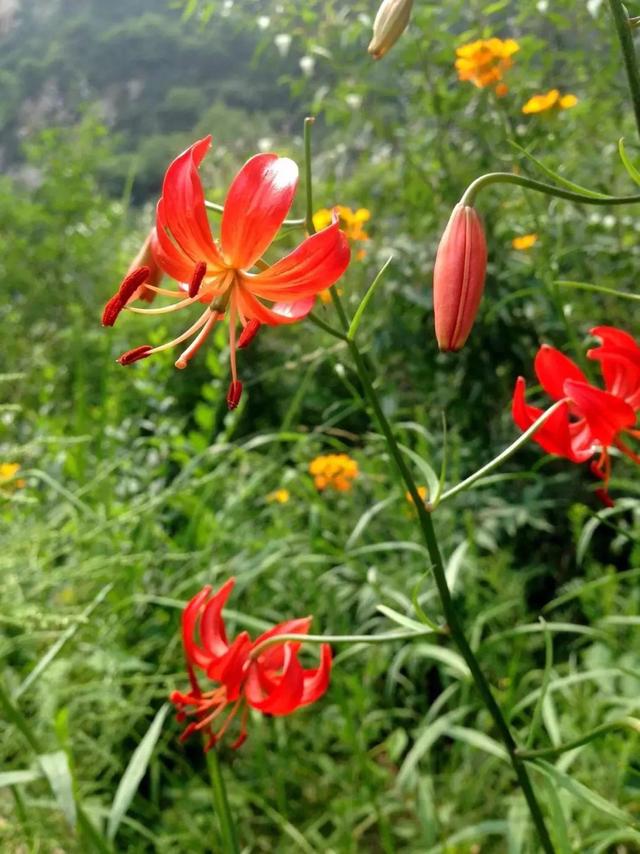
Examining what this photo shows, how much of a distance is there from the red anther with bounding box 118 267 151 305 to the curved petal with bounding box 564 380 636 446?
0.94 feet

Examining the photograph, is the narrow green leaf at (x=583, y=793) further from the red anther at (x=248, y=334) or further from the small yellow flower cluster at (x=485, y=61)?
the small yellow flower cluster at (x=485, y=61)

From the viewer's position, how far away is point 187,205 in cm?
47

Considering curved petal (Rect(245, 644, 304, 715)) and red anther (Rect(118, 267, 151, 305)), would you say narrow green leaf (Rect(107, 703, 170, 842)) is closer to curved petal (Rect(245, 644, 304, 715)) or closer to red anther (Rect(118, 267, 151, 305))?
curved petal (Rect(245, 644, 304, 715))

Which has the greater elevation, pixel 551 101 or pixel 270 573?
pixel 551 101

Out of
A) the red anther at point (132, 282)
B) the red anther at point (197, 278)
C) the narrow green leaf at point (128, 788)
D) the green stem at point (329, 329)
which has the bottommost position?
the narrow green leaf at point (128, 788)

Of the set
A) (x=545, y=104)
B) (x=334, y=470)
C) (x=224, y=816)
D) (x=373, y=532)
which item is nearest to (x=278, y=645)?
(x=224, y=816)

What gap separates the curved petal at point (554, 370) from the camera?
23.8 inches

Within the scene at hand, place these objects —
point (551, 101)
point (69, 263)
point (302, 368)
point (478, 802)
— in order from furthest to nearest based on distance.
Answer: point (69, 263) → point (302, 368) → point (551, 101) → point (478, 802)

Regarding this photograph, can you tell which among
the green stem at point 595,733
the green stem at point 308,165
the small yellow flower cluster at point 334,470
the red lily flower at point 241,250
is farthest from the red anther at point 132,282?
the small yellow flower cluster at point 334,470

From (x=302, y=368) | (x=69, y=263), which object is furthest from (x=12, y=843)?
(x=69, y=263)

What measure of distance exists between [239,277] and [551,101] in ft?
3.31

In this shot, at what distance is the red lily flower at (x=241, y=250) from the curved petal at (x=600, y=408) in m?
0.20

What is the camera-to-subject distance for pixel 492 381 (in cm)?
168

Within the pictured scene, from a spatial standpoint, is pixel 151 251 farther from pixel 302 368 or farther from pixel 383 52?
pixel 302 368
